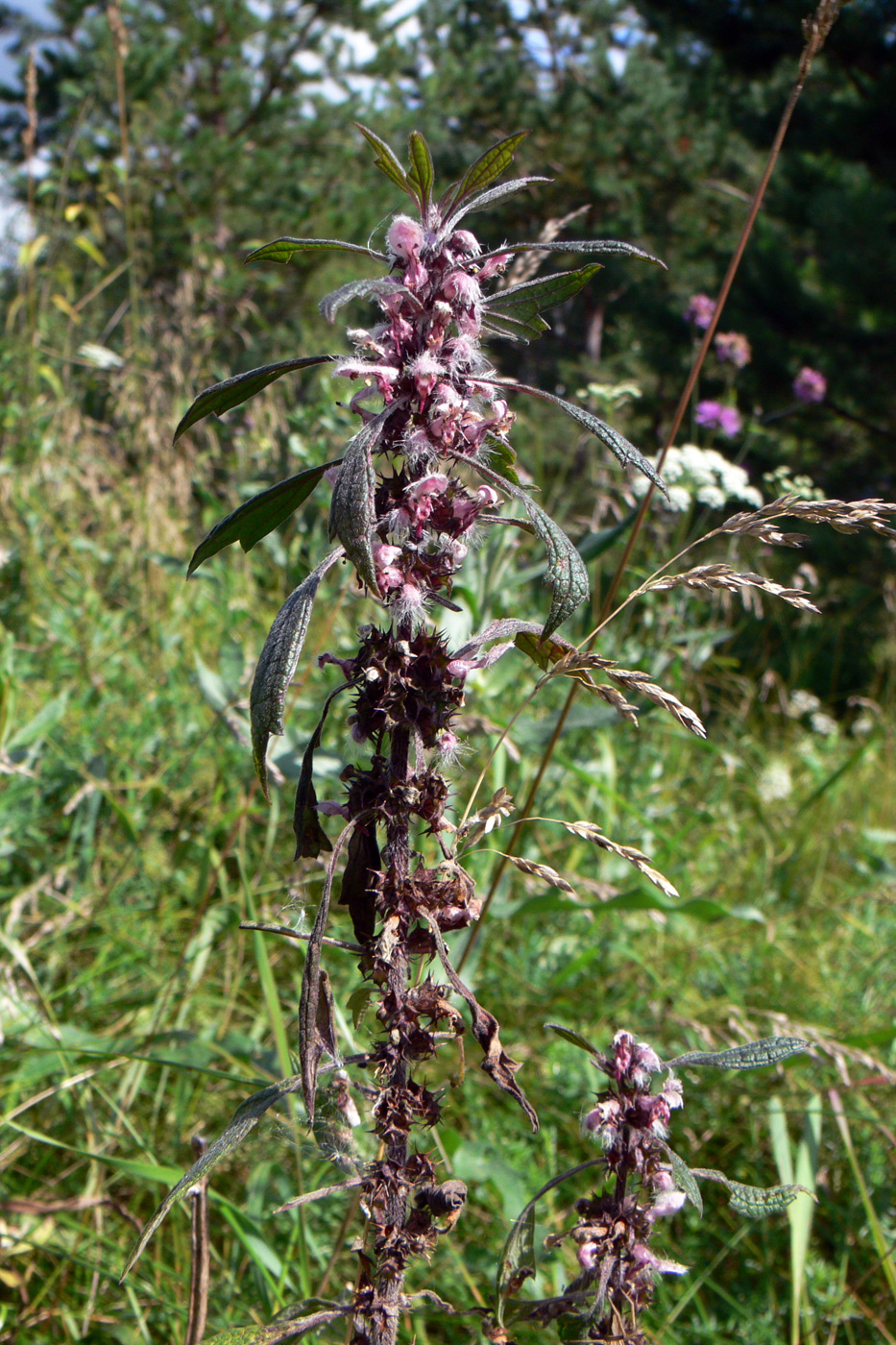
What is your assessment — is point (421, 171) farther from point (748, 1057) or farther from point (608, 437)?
point (748, 1057)

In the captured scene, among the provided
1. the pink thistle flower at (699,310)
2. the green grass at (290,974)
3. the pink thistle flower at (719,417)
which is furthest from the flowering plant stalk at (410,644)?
the pink thistle flower at (699,310)

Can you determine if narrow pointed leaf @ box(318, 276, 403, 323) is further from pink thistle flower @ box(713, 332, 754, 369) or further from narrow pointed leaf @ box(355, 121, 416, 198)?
pink thistle flower @ box(713, 332, 754, 369)

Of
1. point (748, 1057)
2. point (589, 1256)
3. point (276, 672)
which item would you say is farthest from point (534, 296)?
point (589, 1256)

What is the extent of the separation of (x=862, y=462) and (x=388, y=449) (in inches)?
291

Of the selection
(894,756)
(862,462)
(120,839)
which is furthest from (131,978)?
(862,462)

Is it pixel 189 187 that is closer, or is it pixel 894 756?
pixel 894 756

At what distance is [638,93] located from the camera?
12.0 meters

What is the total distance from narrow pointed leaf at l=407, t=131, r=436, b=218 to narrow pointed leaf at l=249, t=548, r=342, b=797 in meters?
0.31

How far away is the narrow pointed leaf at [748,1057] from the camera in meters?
0.81

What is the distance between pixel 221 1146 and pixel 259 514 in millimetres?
477

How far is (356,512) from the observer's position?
555 mm

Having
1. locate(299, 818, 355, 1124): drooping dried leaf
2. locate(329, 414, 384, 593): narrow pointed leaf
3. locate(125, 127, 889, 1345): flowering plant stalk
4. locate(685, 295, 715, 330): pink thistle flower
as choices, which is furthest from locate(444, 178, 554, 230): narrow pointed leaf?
locate(685, 295, 715, 330): pink thistle flower

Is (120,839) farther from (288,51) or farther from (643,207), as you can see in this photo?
(643,207)

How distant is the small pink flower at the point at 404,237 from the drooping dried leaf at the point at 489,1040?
487 millimetres
